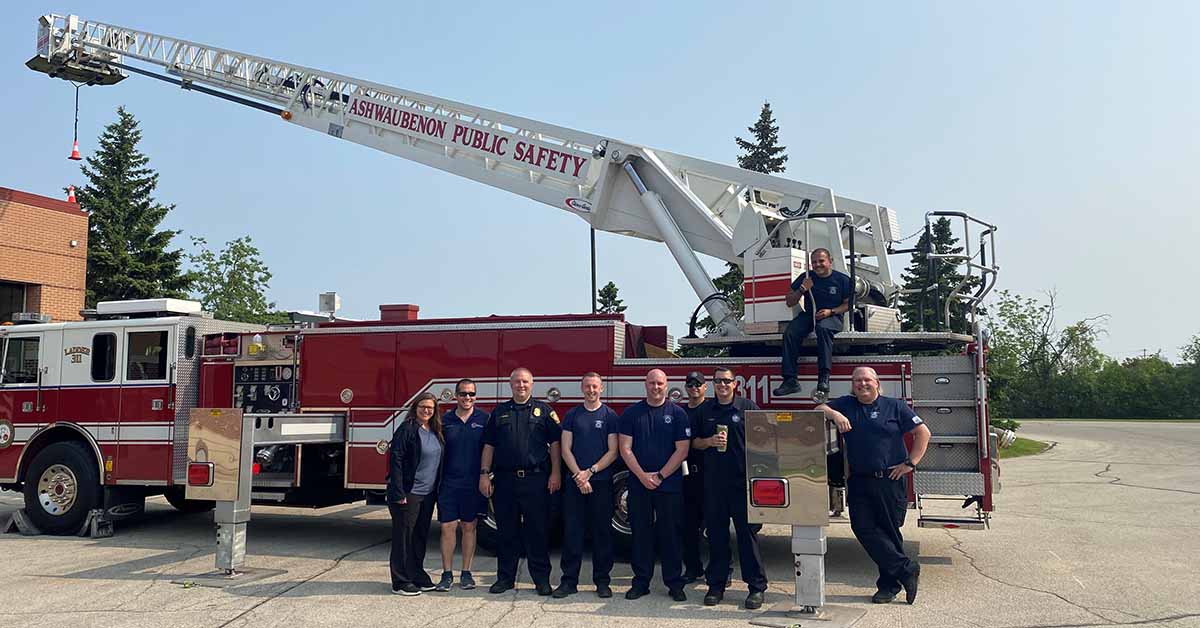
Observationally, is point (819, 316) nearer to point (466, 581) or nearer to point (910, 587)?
point (910, 587)

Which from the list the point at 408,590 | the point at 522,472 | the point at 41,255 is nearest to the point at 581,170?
the point at 522,472

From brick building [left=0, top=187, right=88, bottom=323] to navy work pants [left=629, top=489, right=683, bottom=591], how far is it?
17.7 m

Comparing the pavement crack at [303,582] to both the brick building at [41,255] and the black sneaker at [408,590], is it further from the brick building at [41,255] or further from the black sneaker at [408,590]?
the brick building at [41,255]

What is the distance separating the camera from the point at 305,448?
10172 mm

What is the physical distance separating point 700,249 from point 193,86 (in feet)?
31.4

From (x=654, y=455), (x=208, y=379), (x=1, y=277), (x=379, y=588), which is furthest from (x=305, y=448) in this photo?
(x=1, y=277)

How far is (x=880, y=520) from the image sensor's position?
7125 mm

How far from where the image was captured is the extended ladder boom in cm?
956

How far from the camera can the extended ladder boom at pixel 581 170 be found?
9.56 m

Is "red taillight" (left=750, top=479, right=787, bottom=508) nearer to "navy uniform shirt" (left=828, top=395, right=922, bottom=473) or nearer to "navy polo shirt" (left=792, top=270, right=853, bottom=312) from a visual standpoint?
"navy uniform shirt" (left=828, top=395, right=922, bottom=473)

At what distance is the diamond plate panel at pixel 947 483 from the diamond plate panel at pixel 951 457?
0.10 metres

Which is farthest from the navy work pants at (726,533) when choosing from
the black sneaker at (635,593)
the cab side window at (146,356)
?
the cab side window at (146,356)

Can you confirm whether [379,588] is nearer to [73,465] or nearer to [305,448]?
[305,448]

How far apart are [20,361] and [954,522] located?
35.5 ft
